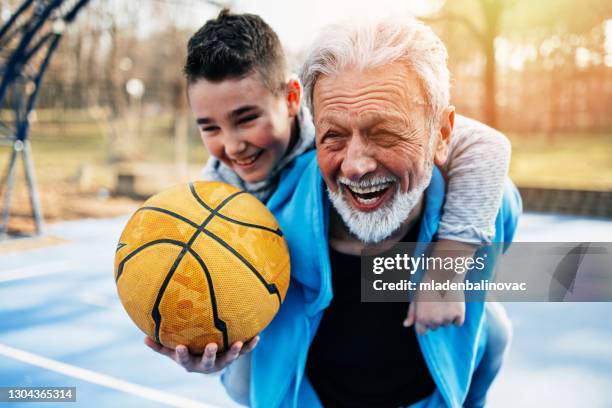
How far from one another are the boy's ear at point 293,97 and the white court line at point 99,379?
76.0 inches

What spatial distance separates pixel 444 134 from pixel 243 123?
0.83 meters

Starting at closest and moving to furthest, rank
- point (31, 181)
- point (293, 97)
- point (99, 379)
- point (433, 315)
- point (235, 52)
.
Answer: point (433, 315) → point (235, 52) → point (293, 97) → point (99, 379) → point (31, 181)

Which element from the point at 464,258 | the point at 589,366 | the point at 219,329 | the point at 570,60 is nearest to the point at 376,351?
the point at 464,258

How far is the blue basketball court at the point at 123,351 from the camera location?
132 inches

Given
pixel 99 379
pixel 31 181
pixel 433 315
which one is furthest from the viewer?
pixel 31 181

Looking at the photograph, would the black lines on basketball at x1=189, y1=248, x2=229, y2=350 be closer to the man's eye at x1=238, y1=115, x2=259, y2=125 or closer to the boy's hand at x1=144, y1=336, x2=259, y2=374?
the boy's hand at x1=144, y1=336, x2=259, y2=374

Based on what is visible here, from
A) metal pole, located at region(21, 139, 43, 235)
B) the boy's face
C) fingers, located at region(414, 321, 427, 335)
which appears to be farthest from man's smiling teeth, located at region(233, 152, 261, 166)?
metal pole, located at region(21, 139, 43, 235)

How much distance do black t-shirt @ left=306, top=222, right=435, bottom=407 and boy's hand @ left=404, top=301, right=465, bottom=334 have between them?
0.37ft

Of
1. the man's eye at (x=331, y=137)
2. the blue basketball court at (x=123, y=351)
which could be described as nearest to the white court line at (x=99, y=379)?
the blue basketball court at (x=123, y=351)

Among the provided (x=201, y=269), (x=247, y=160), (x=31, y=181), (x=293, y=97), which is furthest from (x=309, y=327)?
(x=31, y=181)

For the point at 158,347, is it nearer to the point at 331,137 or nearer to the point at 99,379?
the point at 331,137

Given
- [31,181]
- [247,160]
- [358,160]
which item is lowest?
[31,181]

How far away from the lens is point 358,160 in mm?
1473

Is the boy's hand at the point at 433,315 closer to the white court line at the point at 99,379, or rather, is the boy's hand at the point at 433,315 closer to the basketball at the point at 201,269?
the basketball at the point at 201,269
